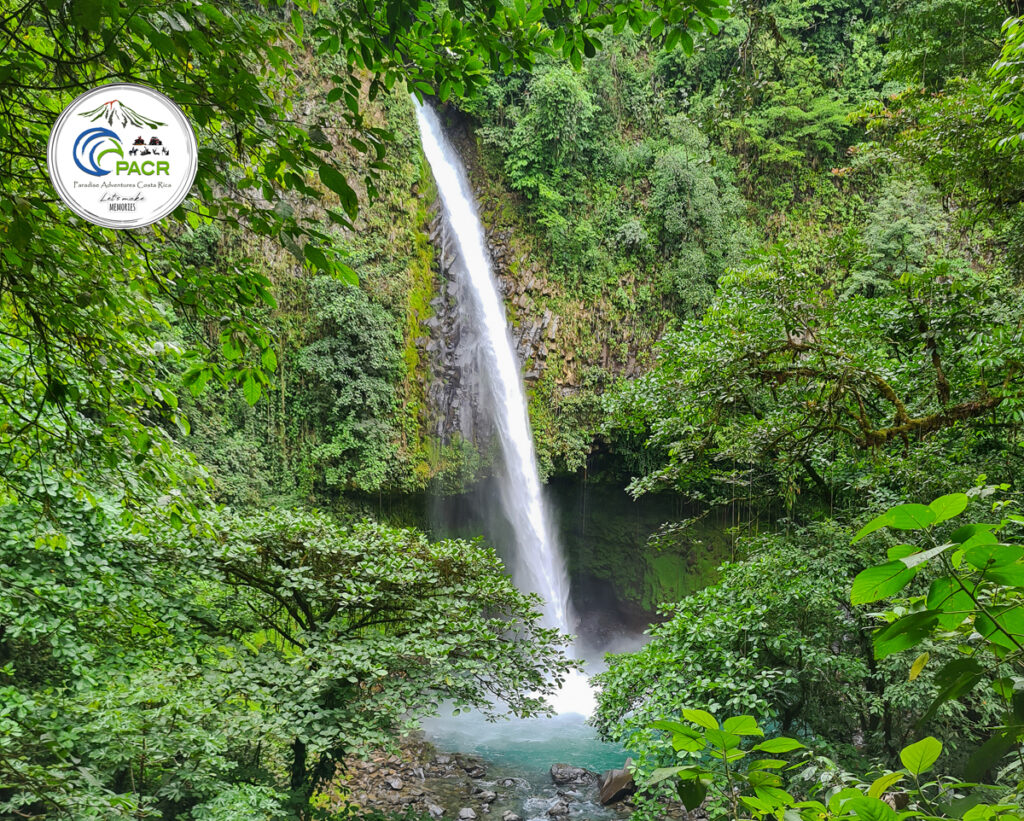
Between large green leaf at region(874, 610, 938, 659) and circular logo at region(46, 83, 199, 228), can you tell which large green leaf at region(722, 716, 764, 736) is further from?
circular logo at region(46, 83, 199, 228)

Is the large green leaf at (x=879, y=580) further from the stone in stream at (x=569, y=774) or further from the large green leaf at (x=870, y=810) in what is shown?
the stone in stream at (x=569, y=774)

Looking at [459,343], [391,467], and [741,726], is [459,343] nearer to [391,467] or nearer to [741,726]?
[391,467]

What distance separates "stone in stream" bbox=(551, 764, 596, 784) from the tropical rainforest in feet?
4.97


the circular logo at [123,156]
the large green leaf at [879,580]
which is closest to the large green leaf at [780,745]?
the large green leaf at [879,580]

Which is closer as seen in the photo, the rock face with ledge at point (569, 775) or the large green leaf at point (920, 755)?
the large green leaf at point (920, 755)

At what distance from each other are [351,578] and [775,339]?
12.4 feet

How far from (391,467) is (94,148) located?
902 centimetres

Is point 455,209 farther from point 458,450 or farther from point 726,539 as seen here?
point 726,539

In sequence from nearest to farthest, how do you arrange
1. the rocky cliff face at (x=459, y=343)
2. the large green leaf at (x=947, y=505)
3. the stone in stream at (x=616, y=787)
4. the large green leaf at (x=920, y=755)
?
the large green leaf at (x=947, y=505) → the large green leaf at (x=920, y=755) → the stone in stream at (x=616, y=787) → the rocky cliff face at (x=459, y=343)

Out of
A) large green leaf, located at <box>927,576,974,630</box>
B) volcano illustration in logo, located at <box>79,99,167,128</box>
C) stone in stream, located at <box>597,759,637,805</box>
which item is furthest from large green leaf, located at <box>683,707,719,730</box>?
stone in stream, located at <box>597,759,637,805</box>

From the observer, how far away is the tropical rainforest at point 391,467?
5.63 ft

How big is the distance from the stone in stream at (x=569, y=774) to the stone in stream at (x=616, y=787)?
42 cm

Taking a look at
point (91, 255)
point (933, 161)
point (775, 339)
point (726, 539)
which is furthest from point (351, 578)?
point (726, 539)

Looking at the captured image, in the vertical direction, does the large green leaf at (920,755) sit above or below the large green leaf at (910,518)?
below
